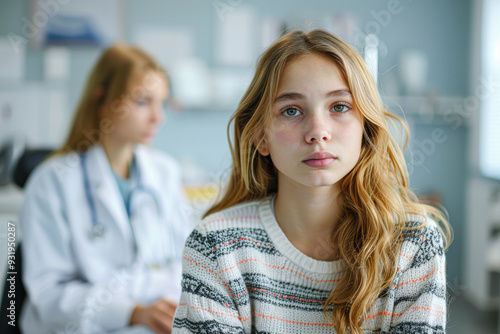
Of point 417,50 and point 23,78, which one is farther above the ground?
point 417,50

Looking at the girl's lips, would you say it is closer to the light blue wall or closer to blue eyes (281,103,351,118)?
blue eyes (281,103,351,118)

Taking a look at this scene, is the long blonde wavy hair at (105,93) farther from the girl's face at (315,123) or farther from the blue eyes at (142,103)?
the girl's face at (315,123)

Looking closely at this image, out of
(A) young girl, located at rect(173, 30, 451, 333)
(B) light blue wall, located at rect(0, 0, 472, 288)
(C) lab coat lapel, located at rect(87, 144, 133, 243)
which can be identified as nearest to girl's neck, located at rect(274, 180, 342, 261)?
(A) young girl, located at rect(173, 30, 451, 333)

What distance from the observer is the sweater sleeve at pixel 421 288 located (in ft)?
2.79

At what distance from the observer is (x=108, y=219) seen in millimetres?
1496

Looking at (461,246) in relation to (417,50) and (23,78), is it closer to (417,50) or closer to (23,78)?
(417,50)

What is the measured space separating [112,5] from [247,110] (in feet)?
8.92

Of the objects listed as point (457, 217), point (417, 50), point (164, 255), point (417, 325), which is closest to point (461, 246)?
point (457, 217)

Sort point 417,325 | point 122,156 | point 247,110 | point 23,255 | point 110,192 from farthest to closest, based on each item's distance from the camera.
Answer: point 122,156, point 110,192, point 23,255, point 247,110, point 417,325

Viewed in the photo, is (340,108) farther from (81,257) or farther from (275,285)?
(81,257)

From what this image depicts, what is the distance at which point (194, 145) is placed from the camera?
334 cm

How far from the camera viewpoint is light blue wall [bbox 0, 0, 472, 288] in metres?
3.17

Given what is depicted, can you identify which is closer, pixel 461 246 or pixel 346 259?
pixel 346 259

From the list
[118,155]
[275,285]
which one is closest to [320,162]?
[275,285]
